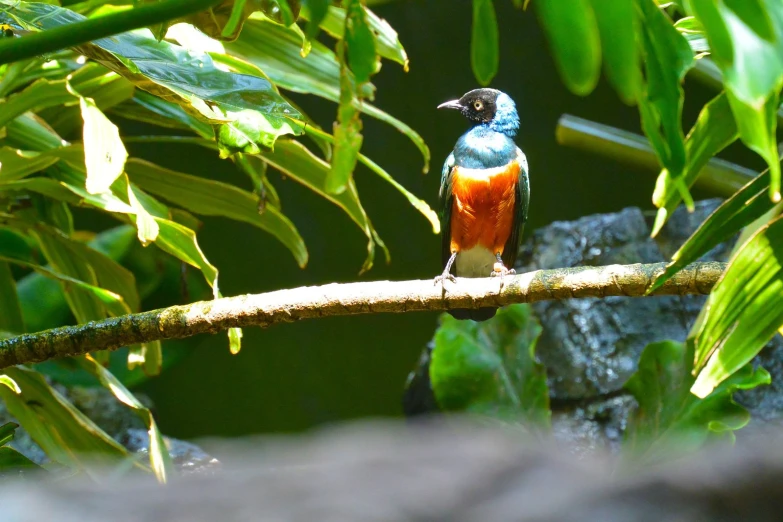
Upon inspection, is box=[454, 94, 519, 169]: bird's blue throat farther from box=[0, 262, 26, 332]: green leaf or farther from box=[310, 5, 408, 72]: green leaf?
box=[0, 262, 26, 332]: green leaf

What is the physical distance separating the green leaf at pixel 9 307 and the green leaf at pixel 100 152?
69 cm

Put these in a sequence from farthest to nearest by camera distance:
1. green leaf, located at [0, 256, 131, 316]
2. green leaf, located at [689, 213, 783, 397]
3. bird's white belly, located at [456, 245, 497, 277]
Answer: bird's white belly, located at [456, 245, 497, 277], green leaf, located at [0, 256, 131, 316], green leaf, located at [689, 213, 783, 397]

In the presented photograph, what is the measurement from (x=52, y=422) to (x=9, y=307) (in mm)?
382

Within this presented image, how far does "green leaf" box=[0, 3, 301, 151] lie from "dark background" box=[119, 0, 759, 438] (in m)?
2.93

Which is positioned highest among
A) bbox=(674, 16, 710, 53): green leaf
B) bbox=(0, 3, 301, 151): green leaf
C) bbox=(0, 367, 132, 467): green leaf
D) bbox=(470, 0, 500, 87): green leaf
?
bbox=(470, 0, 500, 87): green leaf

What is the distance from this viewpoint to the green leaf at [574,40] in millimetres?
591

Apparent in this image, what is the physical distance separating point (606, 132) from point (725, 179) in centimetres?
45

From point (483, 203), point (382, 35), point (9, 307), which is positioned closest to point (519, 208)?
point (483, 203)

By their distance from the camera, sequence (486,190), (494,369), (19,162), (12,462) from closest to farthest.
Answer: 1. (12,462)
2. (19,162)
3. (486,190)
4. (494,369)

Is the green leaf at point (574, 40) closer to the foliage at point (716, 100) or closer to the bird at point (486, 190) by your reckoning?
the foliage at point (716, 100)

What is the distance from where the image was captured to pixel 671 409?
2.43 meters

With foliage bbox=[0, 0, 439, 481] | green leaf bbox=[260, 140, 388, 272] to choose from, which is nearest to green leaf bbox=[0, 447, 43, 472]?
foliage bbox=[0, 0, 439, 481]

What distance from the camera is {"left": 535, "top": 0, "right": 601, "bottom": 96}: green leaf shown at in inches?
23.3

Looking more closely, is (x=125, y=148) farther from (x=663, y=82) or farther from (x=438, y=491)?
(x=438, y=491)
